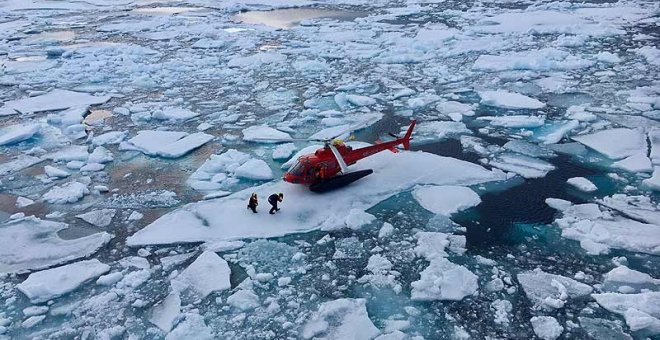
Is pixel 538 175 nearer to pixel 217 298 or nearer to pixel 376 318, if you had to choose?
pixel 376 318

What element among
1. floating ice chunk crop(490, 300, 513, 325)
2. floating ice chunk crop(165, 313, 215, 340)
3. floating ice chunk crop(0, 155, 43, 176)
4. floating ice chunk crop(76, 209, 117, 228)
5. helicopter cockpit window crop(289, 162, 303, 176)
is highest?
helicopter cockpit window crop(289, 162, 303, 176)

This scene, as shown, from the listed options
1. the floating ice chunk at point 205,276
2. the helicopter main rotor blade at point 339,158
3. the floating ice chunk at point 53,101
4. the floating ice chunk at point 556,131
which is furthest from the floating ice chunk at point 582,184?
the floating ice chunk at point 53,101

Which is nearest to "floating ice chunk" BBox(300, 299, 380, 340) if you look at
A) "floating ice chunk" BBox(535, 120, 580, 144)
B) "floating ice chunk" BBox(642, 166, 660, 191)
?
"floating ice chunk" BBox(642, 166, 660, 191)

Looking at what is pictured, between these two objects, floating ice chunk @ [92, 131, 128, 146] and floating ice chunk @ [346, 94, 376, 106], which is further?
floating ice chunk @ [346, 94, 376, 106]

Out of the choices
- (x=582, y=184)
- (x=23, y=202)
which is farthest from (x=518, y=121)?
(x=23, y=202)

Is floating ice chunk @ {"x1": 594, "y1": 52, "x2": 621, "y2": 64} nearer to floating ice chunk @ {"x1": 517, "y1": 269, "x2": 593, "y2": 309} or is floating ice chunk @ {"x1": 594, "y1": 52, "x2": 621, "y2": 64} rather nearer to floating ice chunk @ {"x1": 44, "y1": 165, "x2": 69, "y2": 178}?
floating ice chunk @ {"x1": 517, "y1": 269, "x2": 593, "y2": 309}

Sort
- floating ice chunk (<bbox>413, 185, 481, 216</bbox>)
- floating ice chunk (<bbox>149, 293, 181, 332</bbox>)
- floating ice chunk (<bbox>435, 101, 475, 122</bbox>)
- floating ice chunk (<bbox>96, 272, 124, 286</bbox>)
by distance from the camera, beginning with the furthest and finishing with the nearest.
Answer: floating ice chunk (<bbox>435, 101, 475, 122</bbox>)
floating ice chunk (<bbox>413, 185, 481, 216</bbox>)
floating ice chunk (<bbox>96, 272, 124, 286</bbox>)
floating ice chunk (<bbox>149, 293, 181, 332</bbox>)

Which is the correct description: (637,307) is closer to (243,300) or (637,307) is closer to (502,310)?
(502,310)
